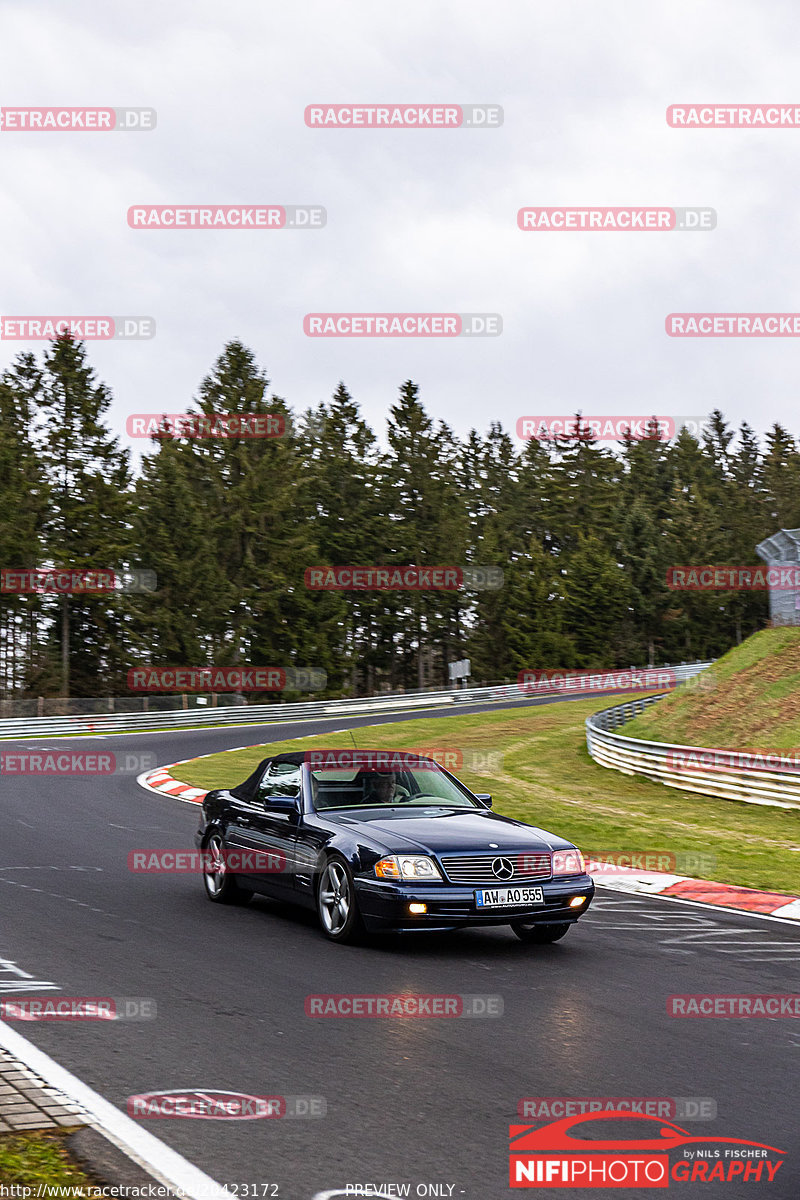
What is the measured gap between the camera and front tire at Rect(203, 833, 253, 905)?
33.3 ft

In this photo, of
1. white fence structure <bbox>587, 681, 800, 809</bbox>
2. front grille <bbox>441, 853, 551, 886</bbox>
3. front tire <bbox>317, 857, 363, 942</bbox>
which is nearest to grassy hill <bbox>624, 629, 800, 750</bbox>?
white fence structure <bbox>587, 681, 800, 809</bbox>

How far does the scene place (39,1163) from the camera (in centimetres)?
423

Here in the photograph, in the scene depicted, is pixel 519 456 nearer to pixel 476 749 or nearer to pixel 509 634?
pixel 509 634

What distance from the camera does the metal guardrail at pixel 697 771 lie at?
63.4 ft

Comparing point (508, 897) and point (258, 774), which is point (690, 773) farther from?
point (508, 897)

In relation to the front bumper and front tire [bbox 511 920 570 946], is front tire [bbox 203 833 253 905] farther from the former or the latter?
front tire [bbox 511 920 570 946]

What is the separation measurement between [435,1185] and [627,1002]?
3.01 meters

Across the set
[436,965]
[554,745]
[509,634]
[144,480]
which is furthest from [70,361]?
[436,965]

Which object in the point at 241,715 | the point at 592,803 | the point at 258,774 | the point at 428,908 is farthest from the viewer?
the point at 241,715

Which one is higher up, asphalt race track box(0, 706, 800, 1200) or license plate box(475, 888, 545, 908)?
license plate box(475, 888, 545, 908)

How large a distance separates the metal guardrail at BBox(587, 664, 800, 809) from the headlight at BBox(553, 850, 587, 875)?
37.5 feet

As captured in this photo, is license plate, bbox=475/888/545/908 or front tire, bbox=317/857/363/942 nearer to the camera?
license plate, bbox=475/888/545/908

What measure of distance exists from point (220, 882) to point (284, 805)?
1310 millimetres

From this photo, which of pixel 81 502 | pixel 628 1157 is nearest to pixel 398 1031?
pixel 628 1157
